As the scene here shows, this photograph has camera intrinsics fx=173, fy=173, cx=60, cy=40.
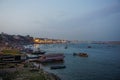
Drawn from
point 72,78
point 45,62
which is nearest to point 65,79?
point 72,78

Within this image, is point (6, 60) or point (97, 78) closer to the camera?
point (97, 78)

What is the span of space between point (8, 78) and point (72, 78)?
43.8ft

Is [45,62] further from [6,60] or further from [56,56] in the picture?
[6,60]

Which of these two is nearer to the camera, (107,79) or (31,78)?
(31,78)

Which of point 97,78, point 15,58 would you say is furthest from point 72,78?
point 15,58

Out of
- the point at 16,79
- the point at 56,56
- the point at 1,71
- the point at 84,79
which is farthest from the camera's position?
the point at 56,56

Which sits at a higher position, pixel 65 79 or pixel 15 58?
pixel 15 58

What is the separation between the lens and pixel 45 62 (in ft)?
192

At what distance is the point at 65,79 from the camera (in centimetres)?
3425

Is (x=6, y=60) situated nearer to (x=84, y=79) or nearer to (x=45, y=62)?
(x=45, y=62)

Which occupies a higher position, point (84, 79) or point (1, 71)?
point (1, 71)

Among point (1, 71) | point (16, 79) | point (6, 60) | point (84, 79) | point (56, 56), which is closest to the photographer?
point (16, 79)

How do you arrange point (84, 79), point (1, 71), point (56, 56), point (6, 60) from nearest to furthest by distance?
point (1, 71), point (84, 79), point (6, 60), point (56, 56)

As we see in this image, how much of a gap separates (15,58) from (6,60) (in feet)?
8.78
